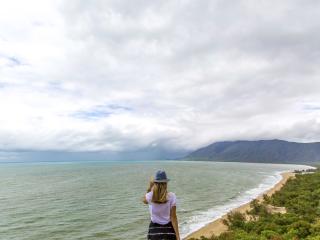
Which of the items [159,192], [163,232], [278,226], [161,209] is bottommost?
[278,226]

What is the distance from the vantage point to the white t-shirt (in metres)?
6.30

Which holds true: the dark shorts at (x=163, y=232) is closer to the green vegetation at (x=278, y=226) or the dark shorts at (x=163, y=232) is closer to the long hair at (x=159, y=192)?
the long hair at (x=159, y=192)

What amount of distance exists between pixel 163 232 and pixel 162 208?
1.71 ft

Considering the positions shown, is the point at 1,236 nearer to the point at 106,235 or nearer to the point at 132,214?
the point at 106,235

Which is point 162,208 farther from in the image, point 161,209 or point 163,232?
point 163,232

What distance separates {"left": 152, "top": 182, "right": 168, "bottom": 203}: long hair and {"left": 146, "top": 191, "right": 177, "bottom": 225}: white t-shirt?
11 cm

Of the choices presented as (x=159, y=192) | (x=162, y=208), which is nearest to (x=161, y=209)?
(x=162, y=208)

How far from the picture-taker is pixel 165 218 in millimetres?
6414

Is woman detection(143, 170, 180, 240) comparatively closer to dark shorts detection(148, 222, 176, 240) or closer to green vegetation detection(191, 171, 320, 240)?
dark shorts detection(148, 222, 176, 240)

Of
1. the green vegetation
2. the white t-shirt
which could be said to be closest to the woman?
the white t-shirt

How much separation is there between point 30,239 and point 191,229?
1326 cm

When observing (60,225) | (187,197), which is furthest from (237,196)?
(60,225)

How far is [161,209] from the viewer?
632 cm

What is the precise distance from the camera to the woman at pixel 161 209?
20.0 feet
